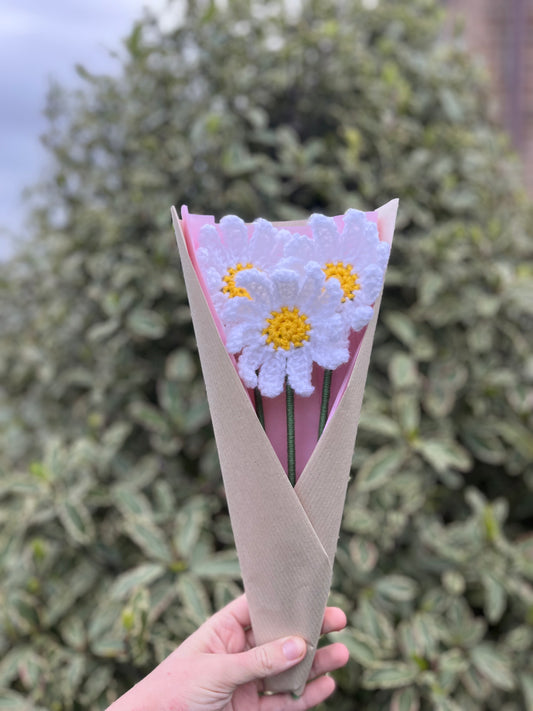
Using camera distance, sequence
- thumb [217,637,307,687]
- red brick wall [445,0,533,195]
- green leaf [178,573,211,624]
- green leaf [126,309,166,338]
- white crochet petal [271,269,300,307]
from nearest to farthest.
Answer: white crochet petal [271,269,300,307], thumb [217,637,307,687], green leaf [178,573,211,624], green leaf [126,309,166,338], red brick wall [445,0,533,195]

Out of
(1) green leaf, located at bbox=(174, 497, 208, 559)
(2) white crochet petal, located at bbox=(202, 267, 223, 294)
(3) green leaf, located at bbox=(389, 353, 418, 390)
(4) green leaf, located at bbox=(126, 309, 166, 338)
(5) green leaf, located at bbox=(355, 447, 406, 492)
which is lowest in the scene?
(1) green leaf, located at bbox=(174, 497, 208, 559)

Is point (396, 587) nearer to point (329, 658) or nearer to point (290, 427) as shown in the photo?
point (329, 658)

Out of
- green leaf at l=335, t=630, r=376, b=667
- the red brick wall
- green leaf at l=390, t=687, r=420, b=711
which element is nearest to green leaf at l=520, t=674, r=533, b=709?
green leaf at l=390, t=687, r=420, b=711

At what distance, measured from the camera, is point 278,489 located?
2.39 ft

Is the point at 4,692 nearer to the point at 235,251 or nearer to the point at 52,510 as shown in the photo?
the point at 52,510

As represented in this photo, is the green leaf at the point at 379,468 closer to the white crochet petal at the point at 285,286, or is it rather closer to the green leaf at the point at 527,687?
the green leaf at the point at 527,687

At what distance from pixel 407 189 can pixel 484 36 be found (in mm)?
1667

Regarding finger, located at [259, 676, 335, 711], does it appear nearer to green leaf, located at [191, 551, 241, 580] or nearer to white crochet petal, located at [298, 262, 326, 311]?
green leaf, located at [191, 551, 241, 580]

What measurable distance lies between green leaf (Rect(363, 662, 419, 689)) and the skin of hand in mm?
319

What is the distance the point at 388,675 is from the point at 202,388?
2.29ft

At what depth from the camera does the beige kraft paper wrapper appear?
0.72m

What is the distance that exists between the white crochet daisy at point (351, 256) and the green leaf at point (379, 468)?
0.69 meters

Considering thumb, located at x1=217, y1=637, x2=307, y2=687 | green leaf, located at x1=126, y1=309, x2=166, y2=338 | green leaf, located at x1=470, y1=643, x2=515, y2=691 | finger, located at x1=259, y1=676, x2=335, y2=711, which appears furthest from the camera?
green leaf, located at x1=126, y1=309, x2=166, y2=338

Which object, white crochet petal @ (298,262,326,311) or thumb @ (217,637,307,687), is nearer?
white crochet petal @ (298,262,326,311)
